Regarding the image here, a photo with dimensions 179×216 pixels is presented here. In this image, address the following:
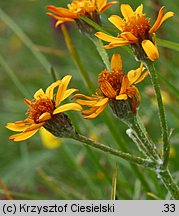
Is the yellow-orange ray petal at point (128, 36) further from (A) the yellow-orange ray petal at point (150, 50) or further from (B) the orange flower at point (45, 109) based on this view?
(B) the orange flower at point (45, 109)

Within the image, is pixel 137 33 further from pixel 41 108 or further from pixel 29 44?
pixel 29 44

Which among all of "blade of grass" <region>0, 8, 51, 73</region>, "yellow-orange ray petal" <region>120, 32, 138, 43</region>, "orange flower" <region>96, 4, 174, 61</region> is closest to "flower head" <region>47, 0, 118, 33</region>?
"orange flower" <region>96, 4, 174, 61</region>

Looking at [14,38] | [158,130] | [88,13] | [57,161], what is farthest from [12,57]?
[88,13]

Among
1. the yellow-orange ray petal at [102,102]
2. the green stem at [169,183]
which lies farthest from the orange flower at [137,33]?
the green stem at [169,183]

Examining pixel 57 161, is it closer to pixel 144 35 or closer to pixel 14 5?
pixel 14 5

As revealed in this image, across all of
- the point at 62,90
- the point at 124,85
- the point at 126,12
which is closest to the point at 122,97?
the point at 124,85

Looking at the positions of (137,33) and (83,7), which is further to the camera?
(83,7)
